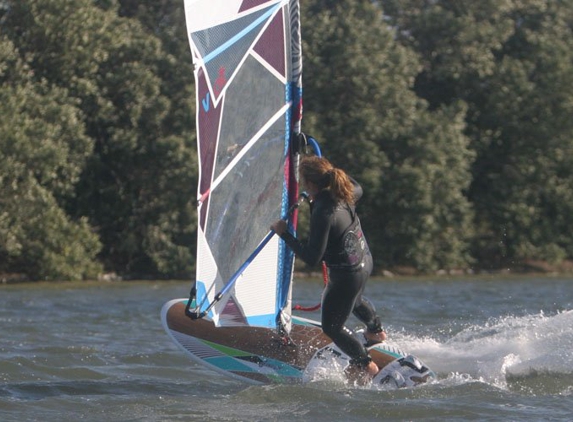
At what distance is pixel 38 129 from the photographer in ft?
61.8

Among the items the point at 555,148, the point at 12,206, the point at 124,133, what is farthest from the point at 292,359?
the point at 555,148

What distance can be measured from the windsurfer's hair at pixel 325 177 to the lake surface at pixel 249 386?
1298 millimetres

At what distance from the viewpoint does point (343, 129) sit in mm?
22750

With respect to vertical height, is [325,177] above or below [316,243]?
above

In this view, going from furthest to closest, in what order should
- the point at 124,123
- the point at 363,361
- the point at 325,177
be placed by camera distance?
the point at 124,123, the point at 363,361, the point at 325,177

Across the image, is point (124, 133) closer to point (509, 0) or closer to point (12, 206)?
point (12, 206)

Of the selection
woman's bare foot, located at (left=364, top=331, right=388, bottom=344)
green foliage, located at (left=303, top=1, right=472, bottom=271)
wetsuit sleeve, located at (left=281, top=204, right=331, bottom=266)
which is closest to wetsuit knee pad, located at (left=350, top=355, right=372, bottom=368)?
woman's bare foot, located at (left=364, top=331, right=388, bottom=344)

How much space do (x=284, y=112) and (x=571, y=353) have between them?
2.72 meters

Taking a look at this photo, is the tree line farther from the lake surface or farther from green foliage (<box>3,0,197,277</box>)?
the lake surface

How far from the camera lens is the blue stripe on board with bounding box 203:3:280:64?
747cm

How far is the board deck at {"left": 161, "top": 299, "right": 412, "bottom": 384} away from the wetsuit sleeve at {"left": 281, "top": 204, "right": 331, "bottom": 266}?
0.98 m

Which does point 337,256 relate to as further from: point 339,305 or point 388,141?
point 388,141

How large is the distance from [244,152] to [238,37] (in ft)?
2.53

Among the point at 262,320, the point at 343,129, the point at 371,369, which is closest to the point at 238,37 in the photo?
the point at 262,320
